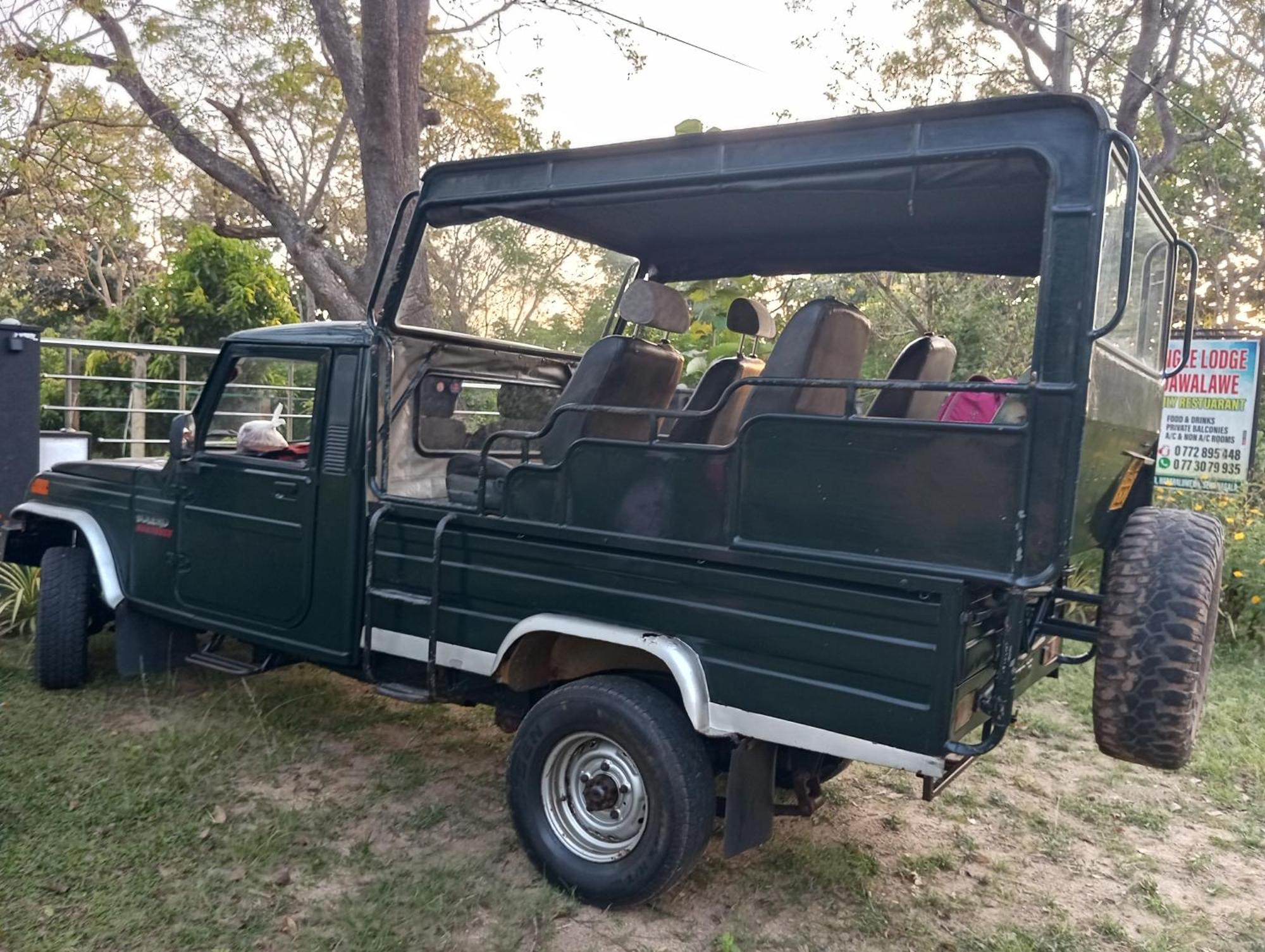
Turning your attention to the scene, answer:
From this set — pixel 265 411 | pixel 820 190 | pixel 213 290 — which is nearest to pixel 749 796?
pixel 820 190

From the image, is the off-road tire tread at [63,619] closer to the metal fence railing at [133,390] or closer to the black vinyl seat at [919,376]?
the metal fence railing at [133,390]

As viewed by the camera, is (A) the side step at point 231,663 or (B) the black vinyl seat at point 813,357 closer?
(B) the black vinyl seat at point 813,357

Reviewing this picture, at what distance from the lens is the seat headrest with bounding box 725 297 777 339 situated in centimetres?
421

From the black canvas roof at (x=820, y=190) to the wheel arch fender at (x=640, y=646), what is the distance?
4.55 feet

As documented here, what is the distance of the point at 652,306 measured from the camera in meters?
4.00

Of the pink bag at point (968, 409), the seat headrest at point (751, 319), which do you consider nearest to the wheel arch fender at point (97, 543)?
the seat headrest at point (751, 319)

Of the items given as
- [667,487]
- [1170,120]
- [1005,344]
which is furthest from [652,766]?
[1170,120]

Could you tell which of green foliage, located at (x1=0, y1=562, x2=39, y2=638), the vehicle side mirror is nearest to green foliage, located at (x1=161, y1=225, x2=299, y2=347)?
green foliage, located at (x1=0, y1=562, x2=39, y2=638)

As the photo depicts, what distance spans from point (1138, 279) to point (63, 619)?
488cm

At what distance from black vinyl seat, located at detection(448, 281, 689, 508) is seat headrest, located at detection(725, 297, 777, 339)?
0.82 ft

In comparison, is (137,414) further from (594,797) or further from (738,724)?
(738,724)

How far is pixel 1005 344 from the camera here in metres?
11.2

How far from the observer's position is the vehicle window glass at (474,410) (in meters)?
4.35

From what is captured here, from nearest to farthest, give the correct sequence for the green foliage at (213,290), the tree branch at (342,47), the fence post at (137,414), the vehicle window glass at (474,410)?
the vehicle window glass at (474,410) < the tree branch at (342,47) < the fence post at (137,414) < the green foliage at (213,290)
